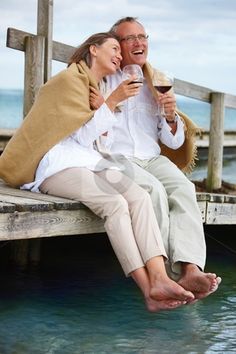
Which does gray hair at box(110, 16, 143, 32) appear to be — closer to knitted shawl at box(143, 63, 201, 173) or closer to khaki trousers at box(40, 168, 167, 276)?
knitted shawl at box(143, 63, 201, 173)

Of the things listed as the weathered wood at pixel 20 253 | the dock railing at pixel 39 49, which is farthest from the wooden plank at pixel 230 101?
the weathered wood at pixel 20 253

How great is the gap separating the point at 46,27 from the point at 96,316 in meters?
2.17

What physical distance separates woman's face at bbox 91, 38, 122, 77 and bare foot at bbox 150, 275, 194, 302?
1.29 m

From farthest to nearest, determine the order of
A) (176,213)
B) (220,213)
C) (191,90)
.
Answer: (191,90)
(220,213)
(176,213)

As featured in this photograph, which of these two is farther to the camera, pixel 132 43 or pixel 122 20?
pixel 122 20

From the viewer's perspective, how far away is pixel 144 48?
5012mm

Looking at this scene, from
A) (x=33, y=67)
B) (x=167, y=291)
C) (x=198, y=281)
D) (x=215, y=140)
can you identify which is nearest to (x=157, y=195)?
(x=198, y=281)

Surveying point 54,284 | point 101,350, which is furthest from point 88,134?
point 54,284

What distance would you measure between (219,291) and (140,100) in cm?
150

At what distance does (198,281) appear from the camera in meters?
4.30

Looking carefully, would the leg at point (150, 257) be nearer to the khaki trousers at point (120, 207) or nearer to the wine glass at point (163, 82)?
the khaki trousers at point (120, 207)

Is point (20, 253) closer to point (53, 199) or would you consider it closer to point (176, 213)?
point (53, 199)

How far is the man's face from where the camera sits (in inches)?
196

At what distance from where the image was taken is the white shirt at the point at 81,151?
14.9 ft
